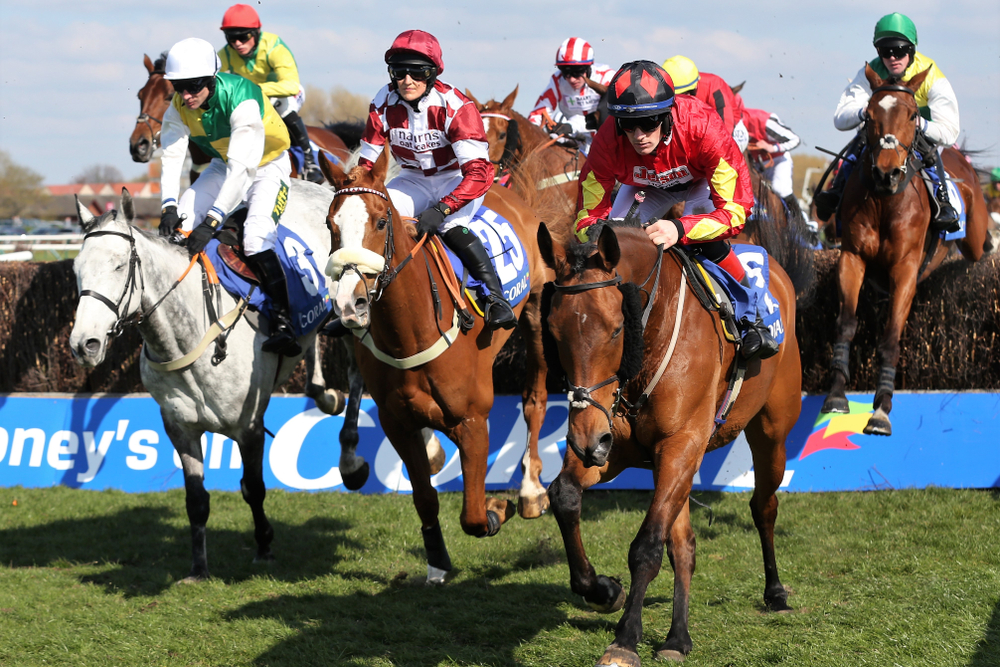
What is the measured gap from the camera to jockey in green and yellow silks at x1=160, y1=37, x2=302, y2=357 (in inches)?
232

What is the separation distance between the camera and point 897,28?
6887 mm

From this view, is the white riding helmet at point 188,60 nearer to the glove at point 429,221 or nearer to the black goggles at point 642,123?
the glove at point 429,221

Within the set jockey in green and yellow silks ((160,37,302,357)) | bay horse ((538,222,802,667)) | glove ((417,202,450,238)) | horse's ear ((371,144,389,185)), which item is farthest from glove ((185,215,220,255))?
bay horse ((538,222,802,667))

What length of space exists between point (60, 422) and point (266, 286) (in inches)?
129

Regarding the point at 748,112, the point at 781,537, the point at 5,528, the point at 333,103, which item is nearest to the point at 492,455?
the point at 781,537

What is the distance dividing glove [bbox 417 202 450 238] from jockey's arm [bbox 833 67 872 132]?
3580 mm

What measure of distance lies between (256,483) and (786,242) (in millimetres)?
3804

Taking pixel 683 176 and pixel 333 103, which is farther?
pixel 333 103

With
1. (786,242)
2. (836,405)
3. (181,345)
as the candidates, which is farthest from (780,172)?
(181,345)

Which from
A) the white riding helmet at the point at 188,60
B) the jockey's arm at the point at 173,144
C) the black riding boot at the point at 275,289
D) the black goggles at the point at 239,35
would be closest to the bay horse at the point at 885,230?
the black riding boot at the point at 275,289

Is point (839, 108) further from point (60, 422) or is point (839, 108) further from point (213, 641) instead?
point (60, 422)

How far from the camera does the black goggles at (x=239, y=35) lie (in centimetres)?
895

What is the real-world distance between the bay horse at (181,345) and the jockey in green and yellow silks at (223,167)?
21cm

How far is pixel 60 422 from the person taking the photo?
8242mm
